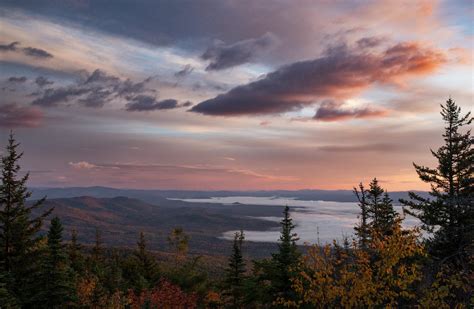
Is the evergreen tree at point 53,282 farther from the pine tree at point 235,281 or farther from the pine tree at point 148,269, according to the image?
the pine tree at point 148,269

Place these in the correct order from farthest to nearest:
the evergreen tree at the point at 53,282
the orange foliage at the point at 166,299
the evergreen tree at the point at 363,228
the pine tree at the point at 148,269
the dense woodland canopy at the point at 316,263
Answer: the pine tree at the point at 148,269, the orange foliage at the point at 166,299, the evergreen tree at the point at 53,282, the evergreen tree at the point at 363,228, the dense woodland canopy at the point at 316,263

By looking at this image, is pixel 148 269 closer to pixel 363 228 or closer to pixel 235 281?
pixel 235 281

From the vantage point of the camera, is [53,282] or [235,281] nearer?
[53,282]

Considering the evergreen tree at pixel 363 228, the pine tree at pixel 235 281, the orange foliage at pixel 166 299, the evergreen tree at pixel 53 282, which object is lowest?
the orange foliage at pixel 166 299

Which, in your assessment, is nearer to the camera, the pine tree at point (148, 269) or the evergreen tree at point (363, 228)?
the evergreen tree at point (363, 228)

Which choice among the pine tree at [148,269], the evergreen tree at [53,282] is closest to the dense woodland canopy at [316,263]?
the evergreen tree at [53,282]

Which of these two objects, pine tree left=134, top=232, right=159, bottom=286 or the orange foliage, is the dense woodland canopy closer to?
the orange foliage

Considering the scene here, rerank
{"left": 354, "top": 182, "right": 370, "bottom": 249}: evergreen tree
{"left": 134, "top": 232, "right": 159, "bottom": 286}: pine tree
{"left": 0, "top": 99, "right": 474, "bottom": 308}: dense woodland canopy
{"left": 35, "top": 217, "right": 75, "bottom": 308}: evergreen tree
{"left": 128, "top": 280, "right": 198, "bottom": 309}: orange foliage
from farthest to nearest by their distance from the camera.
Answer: {"left": 134, "top": 232, "right": 159, "bottom": 286}: pine tree
{"left": 128, "top": 280, "right": 198, "bottom": 309}: orange foliage
{"left": 35, "top": 217, "right": 75, "bottom": 308}: evergreen tree
{"left": 354, "top": 182, "right": 370, "bottom": 249}: evergreen tree
{"left": 0, "top": 99, "right": 474, "bottom": 308}: dense woodland canopy

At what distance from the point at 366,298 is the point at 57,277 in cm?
2088

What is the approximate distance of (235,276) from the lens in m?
35.6

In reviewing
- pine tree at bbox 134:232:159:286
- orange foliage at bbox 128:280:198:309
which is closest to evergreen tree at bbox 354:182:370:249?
orange foliage at bbox 128:280:198:309

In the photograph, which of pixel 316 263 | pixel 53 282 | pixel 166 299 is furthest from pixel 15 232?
pixel 316 263

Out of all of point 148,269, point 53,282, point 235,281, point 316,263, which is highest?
point 316,263

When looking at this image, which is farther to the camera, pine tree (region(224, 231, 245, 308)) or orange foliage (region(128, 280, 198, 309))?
orange foliage (region(128, 280, 198, 309))
